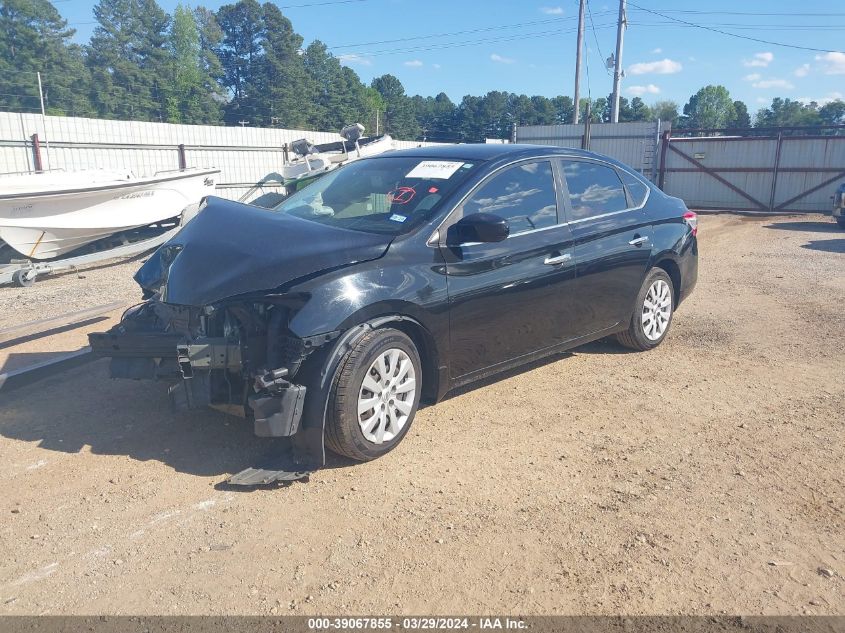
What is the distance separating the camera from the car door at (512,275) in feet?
14.0

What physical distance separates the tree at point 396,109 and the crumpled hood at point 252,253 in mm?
58839

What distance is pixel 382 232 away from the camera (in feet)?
13.5

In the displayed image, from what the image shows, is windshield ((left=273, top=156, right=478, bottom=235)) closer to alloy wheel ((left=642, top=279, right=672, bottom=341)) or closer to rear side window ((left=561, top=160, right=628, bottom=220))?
rear side window ((left=561, top=160, right=628, bottom=220))

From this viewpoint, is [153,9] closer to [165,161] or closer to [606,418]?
[165,161]

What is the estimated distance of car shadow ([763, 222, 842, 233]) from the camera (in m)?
16.5

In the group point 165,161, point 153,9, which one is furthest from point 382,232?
point 153,9

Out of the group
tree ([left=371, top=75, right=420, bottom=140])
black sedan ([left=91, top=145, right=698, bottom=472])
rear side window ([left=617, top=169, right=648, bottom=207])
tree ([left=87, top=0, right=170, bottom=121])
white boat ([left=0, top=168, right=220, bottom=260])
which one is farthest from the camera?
tree ([left=371, top=75, right=420, bottom=140])

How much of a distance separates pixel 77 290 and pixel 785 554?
893cm

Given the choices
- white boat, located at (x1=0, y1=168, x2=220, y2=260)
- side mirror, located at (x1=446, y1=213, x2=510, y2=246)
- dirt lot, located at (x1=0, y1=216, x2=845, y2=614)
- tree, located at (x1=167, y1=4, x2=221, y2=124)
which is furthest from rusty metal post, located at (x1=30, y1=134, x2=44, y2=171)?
tree, located at (x1=167, y1=4, x2=221, y2=124)

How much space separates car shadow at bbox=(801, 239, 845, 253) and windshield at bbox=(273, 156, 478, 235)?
1106cm

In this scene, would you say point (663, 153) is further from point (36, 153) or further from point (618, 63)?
point (36, 153)

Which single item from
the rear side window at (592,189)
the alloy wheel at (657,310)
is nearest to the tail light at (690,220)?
the alloy wheel at (657,310)

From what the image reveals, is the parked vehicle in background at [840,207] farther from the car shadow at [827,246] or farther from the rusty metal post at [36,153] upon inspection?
the rusty metal post at [36,153]

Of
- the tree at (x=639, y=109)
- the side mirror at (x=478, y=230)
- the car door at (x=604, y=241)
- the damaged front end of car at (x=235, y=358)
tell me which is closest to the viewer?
the damaged front end of car at (x=235, y=358)
